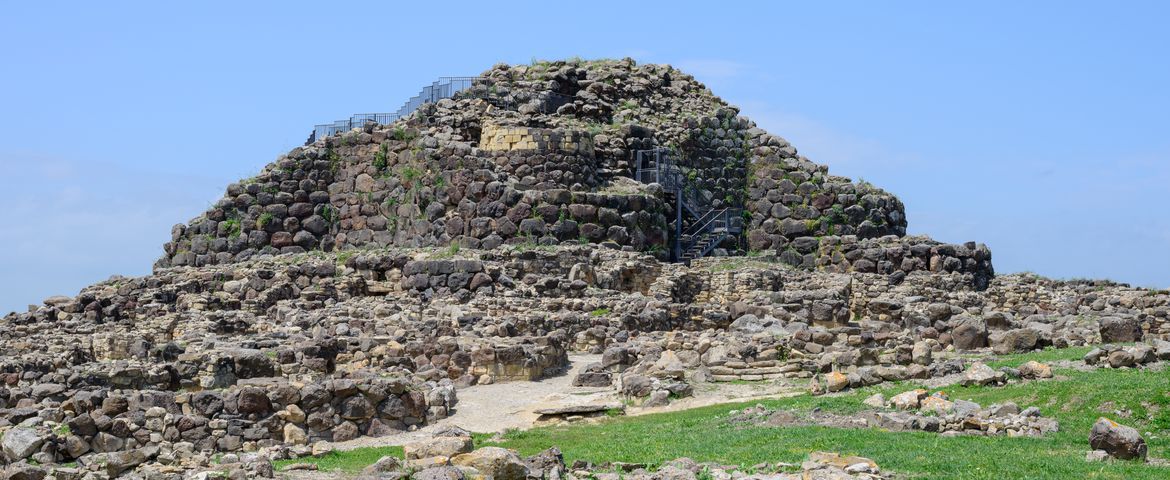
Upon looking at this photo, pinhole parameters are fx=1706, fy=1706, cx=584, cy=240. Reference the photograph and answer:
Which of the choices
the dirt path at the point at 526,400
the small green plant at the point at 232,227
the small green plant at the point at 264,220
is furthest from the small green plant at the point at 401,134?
the dirt path at the point at 526,400

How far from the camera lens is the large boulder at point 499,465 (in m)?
19.5

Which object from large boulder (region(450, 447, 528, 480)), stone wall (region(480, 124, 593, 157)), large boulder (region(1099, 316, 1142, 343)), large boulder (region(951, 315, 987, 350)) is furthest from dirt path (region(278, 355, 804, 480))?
stone wall (region(480, 124, 593, 157))

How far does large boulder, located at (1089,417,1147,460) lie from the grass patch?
0.99ft

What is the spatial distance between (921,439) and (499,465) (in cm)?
593

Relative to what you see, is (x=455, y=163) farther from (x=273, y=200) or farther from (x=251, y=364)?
(x=251, y=364)

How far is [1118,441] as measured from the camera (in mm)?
20422

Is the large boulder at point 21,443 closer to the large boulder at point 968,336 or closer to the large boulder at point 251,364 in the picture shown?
the large boulder at point 251,364

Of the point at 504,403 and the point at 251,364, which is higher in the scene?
the point at 251,364

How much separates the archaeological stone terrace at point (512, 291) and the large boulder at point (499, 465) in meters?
5.50

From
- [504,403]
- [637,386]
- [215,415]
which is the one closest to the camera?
[215,415]

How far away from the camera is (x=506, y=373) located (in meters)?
33.1

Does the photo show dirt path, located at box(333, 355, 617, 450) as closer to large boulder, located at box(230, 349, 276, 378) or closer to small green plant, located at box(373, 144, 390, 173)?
large boulder, located at box(230, 349, 276, 378)

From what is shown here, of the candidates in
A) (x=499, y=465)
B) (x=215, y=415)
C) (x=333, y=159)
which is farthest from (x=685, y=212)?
(x=499, y=465)

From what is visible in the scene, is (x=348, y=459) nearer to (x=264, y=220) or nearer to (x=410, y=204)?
(x=410, y=204)
